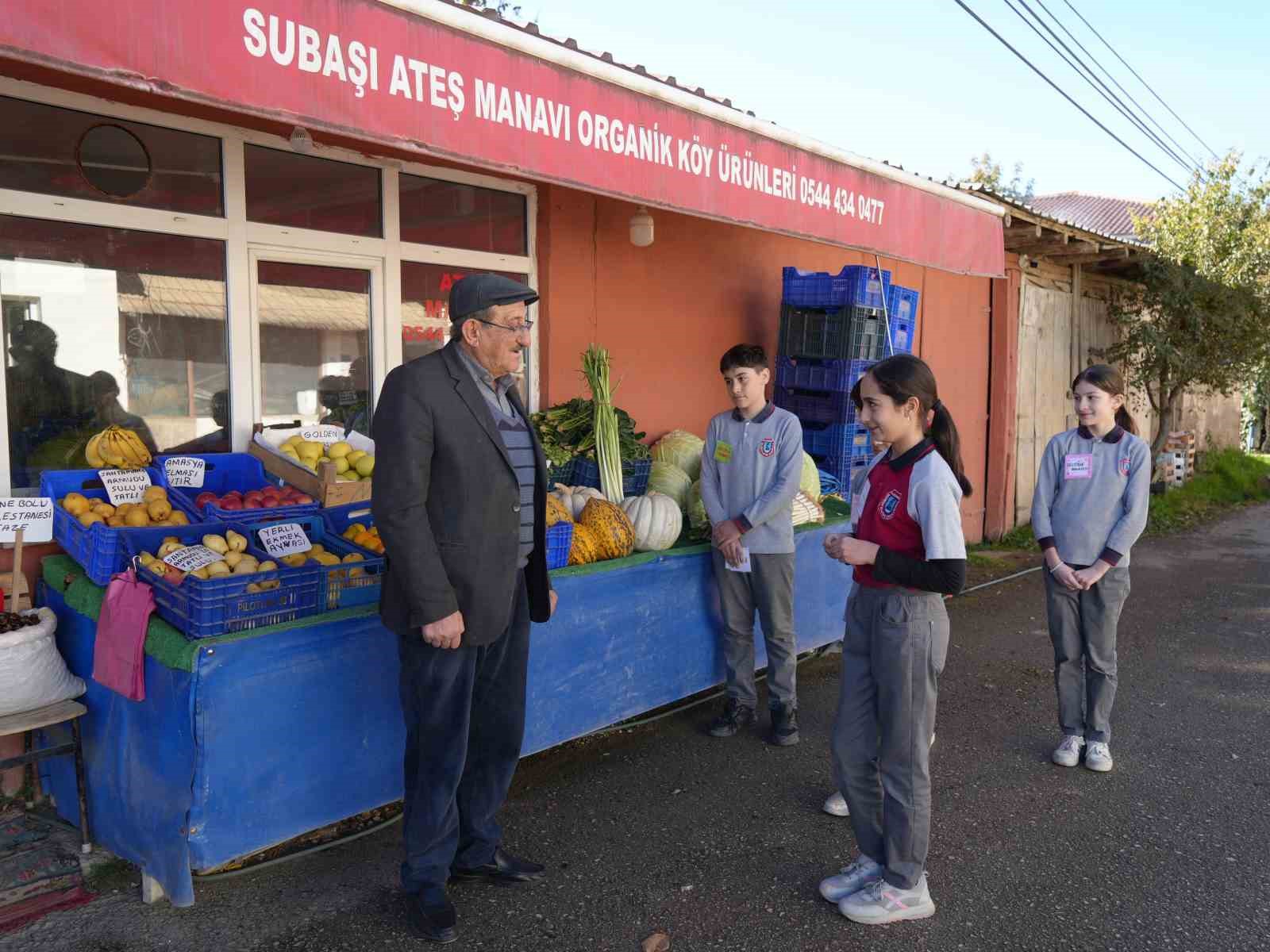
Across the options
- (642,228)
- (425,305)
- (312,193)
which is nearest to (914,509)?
(425,305)

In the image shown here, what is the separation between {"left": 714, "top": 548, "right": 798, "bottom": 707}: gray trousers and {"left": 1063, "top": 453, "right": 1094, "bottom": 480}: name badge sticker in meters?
1.42

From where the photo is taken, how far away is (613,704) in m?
4.70

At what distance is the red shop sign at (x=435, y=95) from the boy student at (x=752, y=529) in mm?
996

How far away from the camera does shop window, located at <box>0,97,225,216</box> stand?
154 inches

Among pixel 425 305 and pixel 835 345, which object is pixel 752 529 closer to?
pixel 425 305

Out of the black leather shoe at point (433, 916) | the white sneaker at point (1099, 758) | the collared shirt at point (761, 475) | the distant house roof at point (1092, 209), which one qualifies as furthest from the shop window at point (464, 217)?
the distant house roof at point (1092, 209)

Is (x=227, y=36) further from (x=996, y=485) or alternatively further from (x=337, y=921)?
(x=996, y=485)

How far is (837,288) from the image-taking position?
7.04 metres

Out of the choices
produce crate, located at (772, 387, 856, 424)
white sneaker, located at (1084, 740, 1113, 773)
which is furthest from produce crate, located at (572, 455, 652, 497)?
white sneaker, located at (1084, 740, 1113, 773)

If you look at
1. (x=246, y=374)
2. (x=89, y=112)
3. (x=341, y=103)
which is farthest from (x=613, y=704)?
(x=89, y=112)

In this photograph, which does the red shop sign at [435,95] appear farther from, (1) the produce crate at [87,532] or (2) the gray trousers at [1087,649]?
(2) the gray trousers at [1087,649]

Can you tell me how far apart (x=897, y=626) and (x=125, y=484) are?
10.4 feet

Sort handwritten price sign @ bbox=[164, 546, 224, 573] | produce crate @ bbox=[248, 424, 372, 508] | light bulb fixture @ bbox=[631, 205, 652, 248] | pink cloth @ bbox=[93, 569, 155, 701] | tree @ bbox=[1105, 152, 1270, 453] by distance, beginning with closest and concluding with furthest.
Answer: pink cloth @ bbox=[93, 569, 155, 701], handwritten price sign @ bbox=[164, 546, 224, 573], produce crate @ bbox=[248, 424, 372, 508], light bulb fixture @ bbox=[631, 205, 652, 248], tree @ bbox=[1105, 152, 1270, 453]

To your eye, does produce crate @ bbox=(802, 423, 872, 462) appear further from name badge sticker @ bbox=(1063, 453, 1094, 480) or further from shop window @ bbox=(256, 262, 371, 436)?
shop window @ bbox=(256, 262, 371, 436)
